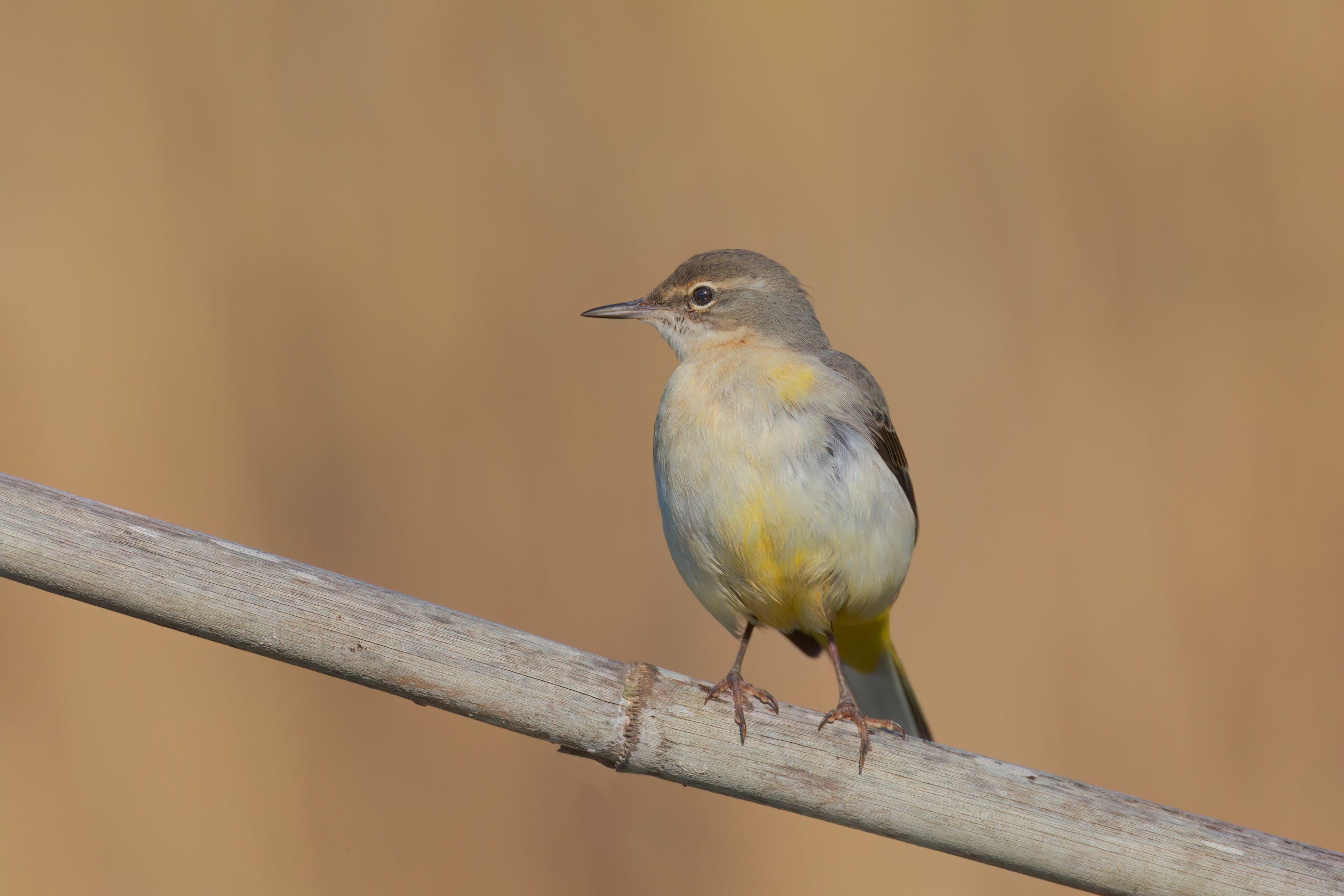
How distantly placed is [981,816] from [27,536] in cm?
212

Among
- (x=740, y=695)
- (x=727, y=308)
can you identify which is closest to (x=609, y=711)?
(x=740, y=695)

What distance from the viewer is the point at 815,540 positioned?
9.80 feet

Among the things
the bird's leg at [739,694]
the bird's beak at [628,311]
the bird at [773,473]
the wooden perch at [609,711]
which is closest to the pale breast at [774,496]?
the bird at [773,473]

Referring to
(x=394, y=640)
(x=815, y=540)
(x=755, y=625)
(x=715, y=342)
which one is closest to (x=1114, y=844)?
(x=815, y=540)

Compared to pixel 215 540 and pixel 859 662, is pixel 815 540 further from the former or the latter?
pixel 215 540

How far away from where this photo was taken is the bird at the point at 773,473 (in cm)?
297

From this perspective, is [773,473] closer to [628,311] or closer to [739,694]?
[739,694]

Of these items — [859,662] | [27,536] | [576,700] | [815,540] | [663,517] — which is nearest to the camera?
[27,536]

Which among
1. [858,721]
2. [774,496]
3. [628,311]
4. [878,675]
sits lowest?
[878,675]

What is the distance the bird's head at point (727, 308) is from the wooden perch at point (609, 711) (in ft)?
4.59

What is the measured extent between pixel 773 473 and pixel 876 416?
56 cm

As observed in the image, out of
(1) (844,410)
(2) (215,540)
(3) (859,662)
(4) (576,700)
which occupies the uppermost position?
(1) (844,410)

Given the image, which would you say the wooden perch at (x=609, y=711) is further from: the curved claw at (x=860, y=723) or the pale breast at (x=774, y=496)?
the pale breast at (x=774, y=496)

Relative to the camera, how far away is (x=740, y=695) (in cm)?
255
